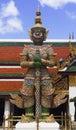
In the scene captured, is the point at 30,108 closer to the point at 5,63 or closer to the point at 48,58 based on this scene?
the point at 48,58

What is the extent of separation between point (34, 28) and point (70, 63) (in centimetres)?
395

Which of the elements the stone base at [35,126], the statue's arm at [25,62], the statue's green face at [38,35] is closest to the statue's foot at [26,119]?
the stone base at [35,126]

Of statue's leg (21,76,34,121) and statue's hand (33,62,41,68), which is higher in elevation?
statue's hand (33,62,41,68)

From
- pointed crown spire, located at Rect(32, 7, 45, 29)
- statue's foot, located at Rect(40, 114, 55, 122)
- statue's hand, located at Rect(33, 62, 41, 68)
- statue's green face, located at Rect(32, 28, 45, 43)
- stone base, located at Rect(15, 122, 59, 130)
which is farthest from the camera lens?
pointed crown spire, located at Rect(32, 7, 45, 29)

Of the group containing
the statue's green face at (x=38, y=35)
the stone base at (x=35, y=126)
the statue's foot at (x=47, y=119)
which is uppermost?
the statue's green face at (x=38, y=35)

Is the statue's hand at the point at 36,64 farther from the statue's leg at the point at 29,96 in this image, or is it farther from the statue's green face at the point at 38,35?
the statue's green face at the point at 38,35

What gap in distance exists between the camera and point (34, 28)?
1230 cm

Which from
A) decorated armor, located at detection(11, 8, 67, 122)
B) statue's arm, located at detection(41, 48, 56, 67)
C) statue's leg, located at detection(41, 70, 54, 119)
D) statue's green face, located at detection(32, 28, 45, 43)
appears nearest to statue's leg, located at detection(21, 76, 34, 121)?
decorated armor, located at detection(11, 8, 67, 122)

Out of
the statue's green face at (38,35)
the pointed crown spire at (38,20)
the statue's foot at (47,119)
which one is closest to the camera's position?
the statue's foot at (47,119)

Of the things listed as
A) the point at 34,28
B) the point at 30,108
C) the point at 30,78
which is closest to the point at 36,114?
the point at 30,108

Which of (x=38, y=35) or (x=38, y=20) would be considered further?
(x=38, y=20)

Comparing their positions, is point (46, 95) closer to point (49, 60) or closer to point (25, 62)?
point (49, 60)

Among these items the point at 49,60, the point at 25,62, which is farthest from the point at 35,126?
the point at 49,60

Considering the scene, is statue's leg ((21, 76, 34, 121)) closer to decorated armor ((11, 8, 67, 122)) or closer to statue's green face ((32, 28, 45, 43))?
decorated armor ((11, 8, 67, 122))
